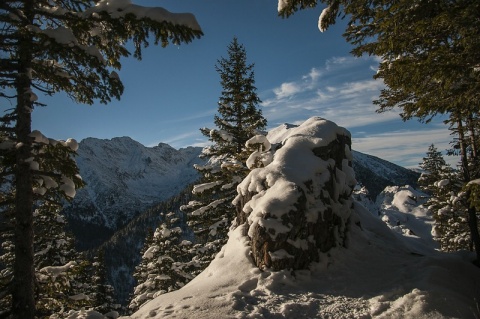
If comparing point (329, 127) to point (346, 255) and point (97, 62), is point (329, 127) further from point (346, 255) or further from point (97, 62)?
point (97, 62)

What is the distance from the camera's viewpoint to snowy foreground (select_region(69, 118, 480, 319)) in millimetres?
6785

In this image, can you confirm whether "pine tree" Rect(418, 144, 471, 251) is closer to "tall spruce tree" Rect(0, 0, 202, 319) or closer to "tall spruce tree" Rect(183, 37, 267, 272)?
→ "tall spruce tree" Rect(183, 37, 267, 272)

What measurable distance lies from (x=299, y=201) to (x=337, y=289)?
2675 millimetres

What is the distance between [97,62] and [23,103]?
2005 millimetres

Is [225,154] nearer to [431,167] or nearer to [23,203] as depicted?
[23,203]

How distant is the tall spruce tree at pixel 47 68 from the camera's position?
5824 mm

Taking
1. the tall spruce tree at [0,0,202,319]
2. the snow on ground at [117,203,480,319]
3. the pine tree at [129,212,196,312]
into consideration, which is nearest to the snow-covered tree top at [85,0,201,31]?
the tall spruce tree at [0,0,202,319]

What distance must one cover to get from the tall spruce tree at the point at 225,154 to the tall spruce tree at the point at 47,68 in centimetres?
840

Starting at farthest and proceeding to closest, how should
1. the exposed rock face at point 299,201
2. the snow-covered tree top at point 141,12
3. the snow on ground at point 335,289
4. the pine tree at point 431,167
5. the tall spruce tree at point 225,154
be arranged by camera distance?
1. the pine tree at point 431,167
2. the tall spruce tree at point 225,154
3. the exposed rock face at point 299,201
4. the snow on ground at point 335,289
5. the snow-covered tree top at point 141,12

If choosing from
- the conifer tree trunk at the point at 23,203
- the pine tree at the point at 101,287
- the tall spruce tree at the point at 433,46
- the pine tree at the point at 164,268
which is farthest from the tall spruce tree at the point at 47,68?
the pine tree at the point at 101,287

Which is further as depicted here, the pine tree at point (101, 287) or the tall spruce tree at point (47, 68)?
the pine tree at point (101, 287)

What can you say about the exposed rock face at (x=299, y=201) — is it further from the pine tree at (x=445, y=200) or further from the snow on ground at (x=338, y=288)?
the pine tree at (x=445, y=200)

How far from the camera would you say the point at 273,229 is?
9.21m

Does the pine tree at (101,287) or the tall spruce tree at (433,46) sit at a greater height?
the tall spruce tree at (433,46)
